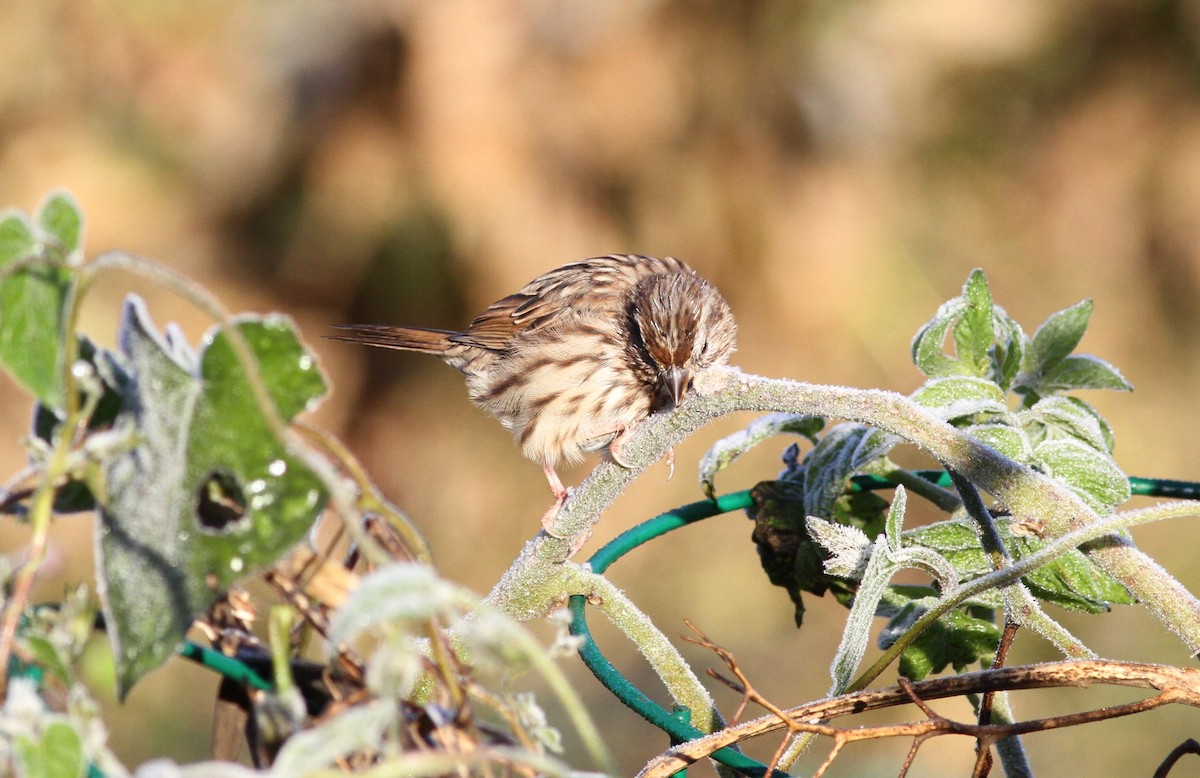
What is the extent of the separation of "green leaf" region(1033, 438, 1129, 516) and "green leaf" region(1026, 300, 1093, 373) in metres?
0.26

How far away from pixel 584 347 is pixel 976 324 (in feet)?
4.13

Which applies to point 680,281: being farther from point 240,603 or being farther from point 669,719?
point 240,603

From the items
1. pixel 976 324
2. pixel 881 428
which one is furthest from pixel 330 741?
Result: pixel 976 324

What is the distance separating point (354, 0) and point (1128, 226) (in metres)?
3.21

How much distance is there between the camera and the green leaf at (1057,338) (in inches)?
64.6

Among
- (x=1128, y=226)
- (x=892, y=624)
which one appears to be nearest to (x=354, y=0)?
(x=1128, y=226)

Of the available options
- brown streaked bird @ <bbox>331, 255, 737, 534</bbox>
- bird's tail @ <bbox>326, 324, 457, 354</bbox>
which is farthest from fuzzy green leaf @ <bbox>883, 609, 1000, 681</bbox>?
bird's tail @ <bbox>326, 324, 457, 354</bbox>

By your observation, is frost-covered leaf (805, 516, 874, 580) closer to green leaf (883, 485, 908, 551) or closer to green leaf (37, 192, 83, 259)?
green leaf (883, 485, 908, 551)

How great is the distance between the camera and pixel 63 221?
0.69 m

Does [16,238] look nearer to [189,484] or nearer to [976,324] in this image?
[189,484]

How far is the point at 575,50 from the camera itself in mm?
4438

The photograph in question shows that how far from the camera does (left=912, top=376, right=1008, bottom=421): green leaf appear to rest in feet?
4.74

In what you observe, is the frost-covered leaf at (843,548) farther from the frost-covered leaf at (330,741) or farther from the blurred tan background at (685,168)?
the blurred tan background at (685,168)

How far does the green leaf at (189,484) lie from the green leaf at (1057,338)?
4.13 feet
